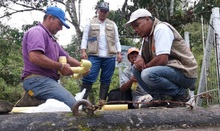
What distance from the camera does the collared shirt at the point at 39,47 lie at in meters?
2.80

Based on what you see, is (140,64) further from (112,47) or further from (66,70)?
(112,47)

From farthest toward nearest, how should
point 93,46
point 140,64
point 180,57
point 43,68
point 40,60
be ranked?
point 93,46, point 140,64, point 180,57, point 43,68, point 40,60

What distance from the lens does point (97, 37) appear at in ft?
16.4

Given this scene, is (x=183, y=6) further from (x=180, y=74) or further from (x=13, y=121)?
(x=13, y=121)

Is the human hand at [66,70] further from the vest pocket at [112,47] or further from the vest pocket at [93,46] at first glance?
the vest pocket at [112,47]

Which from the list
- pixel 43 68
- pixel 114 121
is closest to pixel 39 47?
pixel 43 68

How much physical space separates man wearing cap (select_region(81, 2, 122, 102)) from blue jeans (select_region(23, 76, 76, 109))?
6.24 feet

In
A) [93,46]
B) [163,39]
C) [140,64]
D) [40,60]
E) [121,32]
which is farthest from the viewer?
[121,32]

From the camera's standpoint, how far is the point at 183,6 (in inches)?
289

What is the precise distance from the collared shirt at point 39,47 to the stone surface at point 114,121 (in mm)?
1351

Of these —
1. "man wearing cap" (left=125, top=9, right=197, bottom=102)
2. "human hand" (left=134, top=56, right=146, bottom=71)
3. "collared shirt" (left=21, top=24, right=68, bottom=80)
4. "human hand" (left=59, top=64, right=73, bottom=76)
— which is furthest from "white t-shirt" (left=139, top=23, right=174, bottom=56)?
"collared shirt" (left=21, top=24, right=68, bottom=80)

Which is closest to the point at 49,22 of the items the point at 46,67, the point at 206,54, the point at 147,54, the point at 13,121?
the point at 46,67

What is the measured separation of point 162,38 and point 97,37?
2.06 m

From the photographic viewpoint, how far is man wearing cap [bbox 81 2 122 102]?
483 centimetres
